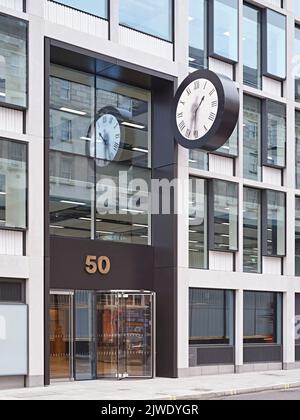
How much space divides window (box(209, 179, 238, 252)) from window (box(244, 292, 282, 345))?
1989 mm

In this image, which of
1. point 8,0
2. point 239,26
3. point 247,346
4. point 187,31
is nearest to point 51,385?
point 247,346

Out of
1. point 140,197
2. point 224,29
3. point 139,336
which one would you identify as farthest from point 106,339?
point 224,29

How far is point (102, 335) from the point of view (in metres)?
23.3

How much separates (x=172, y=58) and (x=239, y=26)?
3.49 metres

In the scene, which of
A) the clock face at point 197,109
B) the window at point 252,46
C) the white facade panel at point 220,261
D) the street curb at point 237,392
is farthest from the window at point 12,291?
the window at point 252,46

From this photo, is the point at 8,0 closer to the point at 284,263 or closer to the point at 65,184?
the point at 65,184

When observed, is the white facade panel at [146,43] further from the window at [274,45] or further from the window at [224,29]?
the window at [274,45]

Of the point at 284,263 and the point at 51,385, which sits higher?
the point at 284,263

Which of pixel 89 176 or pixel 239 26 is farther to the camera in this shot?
pixel 239 26

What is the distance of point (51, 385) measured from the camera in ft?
69.6

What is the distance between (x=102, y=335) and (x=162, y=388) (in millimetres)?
3060

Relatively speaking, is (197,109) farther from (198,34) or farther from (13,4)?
(13,4)

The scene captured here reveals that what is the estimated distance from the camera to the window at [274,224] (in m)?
27.8
